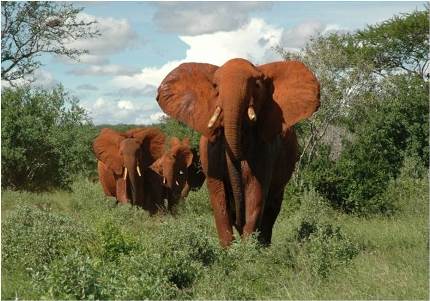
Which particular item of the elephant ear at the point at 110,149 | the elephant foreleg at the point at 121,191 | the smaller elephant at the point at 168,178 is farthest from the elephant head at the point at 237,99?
the elephant ear at the point at 110,149

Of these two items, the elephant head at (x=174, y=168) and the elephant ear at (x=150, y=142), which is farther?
the elephant head at (x=174, y=168)

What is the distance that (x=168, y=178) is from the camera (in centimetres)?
2191

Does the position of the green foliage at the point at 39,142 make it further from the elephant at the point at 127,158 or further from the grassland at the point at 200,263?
the grassland at the point at 200,263

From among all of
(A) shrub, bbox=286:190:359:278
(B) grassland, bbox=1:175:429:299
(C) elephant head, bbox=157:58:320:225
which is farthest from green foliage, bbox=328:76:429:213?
(C) elephant head, bbox=157:58:320:225

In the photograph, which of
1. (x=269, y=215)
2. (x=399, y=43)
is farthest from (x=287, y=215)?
(x=399, y=43)

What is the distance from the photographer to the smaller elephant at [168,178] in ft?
64.0

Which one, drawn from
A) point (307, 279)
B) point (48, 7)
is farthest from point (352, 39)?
point (307, 279)

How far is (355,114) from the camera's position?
66.1 feet

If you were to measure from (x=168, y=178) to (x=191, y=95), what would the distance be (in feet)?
39.9

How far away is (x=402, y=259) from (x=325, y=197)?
26.0ft

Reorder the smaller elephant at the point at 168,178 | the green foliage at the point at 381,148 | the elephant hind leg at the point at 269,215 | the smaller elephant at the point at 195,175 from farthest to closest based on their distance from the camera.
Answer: the smaller elephant at the point at 195,175, the smaller elephant at the point at 168,178, the green foliage at the point at 381,148, the elephant hind leg at the point at 269,215

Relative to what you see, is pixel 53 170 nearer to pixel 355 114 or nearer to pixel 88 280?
pixel 355 114

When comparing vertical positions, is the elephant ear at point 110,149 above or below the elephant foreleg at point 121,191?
above

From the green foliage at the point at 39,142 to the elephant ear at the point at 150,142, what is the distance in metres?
5.38
